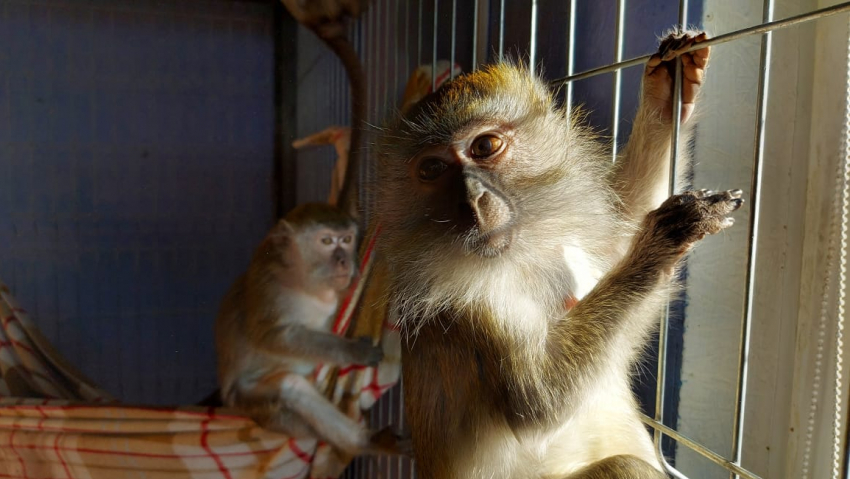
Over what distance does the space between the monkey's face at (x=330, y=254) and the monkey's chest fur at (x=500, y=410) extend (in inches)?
56.8

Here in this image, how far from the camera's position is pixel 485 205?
97cm

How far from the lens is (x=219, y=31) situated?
10.7ft

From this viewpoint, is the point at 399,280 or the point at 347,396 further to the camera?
the point at 347,396

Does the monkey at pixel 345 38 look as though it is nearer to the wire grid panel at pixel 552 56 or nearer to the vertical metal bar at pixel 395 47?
the wire grid panel at pixel 552 56

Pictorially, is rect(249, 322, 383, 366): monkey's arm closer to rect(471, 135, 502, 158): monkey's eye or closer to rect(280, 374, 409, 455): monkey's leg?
rect(280, 374, 409, 455): monkey's leg

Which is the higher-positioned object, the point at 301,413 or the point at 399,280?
the point at 399,280

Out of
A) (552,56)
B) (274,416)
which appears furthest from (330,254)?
(552,56)

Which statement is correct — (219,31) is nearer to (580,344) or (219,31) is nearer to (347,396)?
(347,396)

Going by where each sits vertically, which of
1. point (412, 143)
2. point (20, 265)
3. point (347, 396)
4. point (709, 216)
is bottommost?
point (347, 396)

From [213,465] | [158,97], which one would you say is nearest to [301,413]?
[213,465]

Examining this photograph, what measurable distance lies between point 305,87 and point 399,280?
2309 millimetres

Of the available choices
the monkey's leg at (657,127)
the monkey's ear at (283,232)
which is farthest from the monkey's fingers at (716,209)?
the monkey's ear at (283,232)

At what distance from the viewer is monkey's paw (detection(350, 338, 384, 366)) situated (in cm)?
234

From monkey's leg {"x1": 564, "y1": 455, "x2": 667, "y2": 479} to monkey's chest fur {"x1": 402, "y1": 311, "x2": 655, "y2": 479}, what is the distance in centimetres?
9
